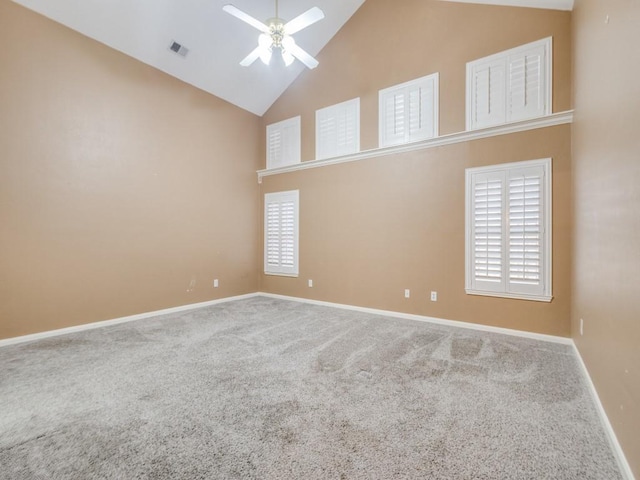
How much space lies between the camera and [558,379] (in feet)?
8.29

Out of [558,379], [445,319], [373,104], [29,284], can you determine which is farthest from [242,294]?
[558,379]

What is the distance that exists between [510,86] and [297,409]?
429 cm

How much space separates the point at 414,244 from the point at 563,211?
174 cm

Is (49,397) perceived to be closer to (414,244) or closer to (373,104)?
(414,244)

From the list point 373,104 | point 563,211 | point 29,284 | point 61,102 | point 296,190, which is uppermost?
point 373,104

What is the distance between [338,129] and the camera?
5.26 metres

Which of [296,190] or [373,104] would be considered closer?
[373,104]

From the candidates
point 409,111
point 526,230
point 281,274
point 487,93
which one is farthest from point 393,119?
point 281,274

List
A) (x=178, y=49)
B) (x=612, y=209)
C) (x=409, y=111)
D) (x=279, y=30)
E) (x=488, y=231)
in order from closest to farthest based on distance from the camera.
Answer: (x=612, y=209)
(x=279, y=30)
(x=488, y=231)
(x=409, y=111)
(x=178, y=49)

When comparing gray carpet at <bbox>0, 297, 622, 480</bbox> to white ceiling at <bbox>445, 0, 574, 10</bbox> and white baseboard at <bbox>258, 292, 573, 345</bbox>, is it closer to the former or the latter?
white baseboard at <bbox>258, 292, 573, 345</bbox>

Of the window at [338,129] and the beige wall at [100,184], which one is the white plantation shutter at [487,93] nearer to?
the window at [338,129]

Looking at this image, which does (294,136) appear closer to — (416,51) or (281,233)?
(281,233)

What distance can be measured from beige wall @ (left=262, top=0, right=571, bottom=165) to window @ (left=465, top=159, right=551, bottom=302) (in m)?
0.80

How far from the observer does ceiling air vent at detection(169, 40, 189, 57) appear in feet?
14.9
